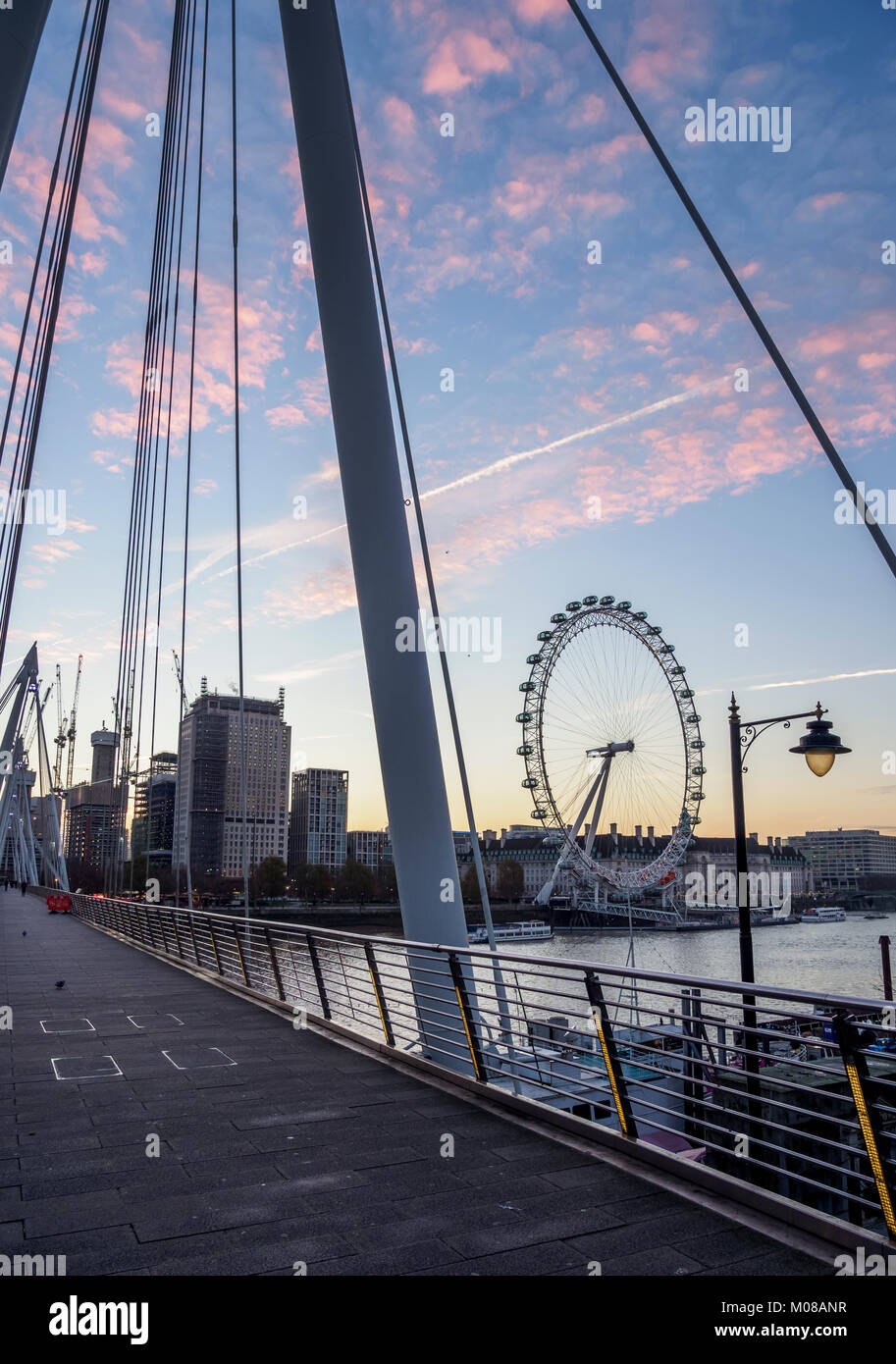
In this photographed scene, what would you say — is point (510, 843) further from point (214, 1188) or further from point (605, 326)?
point (214, 1188)

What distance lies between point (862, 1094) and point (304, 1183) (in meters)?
2.68

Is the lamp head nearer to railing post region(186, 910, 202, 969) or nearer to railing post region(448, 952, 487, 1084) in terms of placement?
railing post region(448, 952, 487, 1084)

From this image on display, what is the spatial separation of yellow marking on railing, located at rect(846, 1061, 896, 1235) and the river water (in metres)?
28.8

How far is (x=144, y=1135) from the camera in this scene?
597 cm

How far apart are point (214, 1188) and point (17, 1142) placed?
172 cm

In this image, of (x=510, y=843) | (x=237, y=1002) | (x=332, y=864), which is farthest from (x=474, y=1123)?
(x=332, y=864)

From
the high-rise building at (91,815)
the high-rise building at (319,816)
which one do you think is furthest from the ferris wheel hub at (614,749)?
the high-rise building at (319,816)

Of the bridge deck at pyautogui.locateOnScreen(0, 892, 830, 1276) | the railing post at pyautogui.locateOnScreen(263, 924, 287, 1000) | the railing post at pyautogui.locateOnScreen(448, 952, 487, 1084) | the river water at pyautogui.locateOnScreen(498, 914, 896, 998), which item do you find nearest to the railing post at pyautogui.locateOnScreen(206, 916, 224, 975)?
the railing post at pyautogui.locateOnScreen(263, 924, 287, 1000)

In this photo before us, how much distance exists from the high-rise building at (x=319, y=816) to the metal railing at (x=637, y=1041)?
110m

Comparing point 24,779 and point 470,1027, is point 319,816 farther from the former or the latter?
point 470,1027

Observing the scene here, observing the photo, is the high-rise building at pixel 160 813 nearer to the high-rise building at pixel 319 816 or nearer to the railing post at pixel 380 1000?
the high-rise building at pixel 319 816

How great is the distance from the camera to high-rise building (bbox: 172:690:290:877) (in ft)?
271

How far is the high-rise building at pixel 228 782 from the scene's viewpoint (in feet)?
271

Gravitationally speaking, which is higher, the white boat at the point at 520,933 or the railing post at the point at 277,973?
the railing post at the point at 277,973
